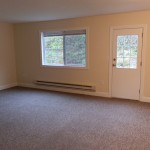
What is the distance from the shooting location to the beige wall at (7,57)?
232 inches

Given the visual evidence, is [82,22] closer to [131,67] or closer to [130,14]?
[130,14]

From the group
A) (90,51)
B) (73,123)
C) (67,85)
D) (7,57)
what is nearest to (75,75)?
(67,85)

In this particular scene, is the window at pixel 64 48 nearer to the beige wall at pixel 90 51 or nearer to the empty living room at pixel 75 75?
the empty living room at pixel 75 75

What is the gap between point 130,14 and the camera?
170 inches

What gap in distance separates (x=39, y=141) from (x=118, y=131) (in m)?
1.35

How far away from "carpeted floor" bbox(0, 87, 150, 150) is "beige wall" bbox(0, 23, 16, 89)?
1382mm

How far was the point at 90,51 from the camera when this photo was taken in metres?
4.97

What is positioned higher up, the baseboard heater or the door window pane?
the door window pane

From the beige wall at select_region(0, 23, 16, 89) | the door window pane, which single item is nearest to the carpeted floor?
the door window pane

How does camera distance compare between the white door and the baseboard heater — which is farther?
the baseboard heater

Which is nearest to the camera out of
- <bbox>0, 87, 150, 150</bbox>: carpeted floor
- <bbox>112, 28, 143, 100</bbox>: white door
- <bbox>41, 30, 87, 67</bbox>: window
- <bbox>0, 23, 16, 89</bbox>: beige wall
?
<bbox>0, 87, 150, 150</bbox>: carpeted floor

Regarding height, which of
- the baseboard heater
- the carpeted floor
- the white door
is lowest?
the carpeted floor

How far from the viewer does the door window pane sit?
4.41 m

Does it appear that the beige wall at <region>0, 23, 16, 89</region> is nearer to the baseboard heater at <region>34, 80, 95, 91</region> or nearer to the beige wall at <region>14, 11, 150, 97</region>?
the beige wall at <region>14, 11, 150, 97</region>
